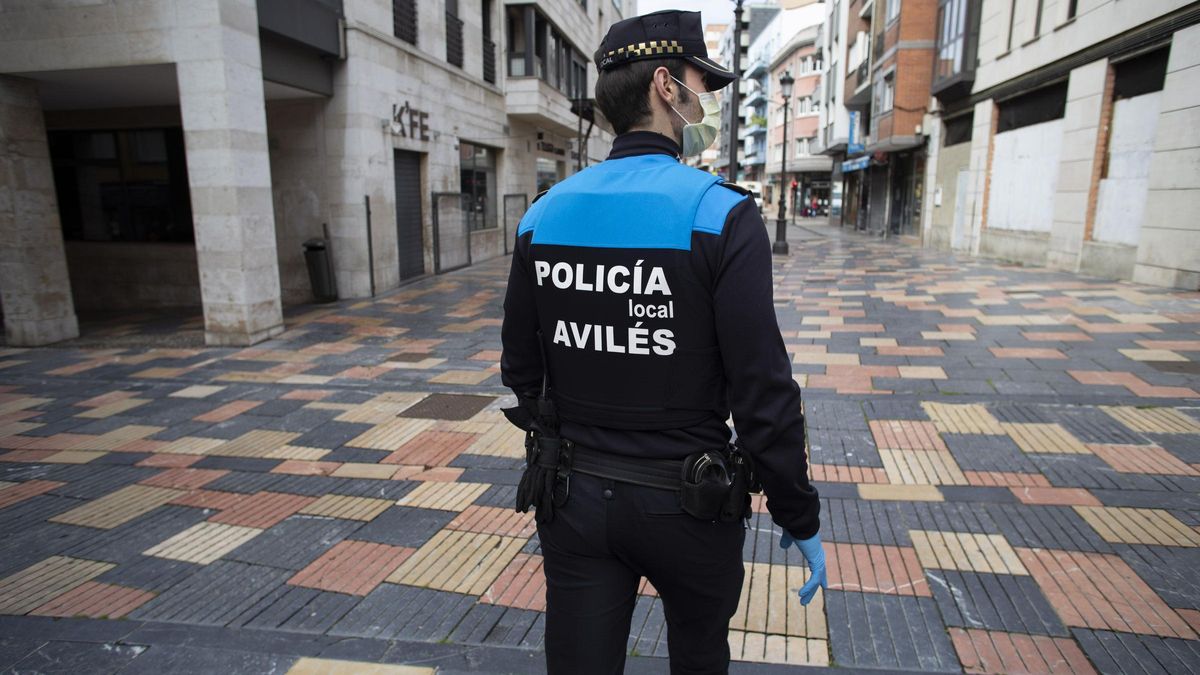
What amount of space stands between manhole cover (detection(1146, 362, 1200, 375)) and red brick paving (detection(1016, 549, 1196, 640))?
13.8 ft

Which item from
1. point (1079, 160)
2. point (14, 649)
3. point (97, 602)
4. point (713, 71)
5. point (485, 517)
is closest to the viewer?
point (713, 71)

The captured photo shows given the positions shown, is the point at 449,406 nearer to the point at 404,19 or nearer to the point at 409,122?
the point at 409,122

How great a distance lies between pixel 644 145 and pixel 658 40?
25 centimetres

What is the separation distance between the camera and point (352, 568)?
346 centimetres

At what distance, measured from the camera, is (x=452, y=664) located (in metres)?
2.70

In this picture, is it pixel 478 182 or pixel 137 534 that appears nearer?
pixel 137 534

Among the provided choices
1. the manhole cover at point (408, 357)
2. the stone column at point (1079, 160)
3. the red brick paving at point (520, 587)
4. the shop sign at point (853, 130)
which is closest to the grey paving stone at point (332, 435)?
the manhole cover at point (408, 357)

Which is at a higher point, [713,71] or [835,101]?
[835,101]

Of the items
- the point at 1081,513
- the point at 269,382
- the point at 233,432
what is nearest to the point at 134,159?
the point at 269,382

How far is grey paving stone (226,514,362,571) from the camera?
355 cm

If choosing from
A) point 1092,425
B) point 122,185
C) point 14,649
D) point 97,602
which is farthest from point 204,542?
point 122,185

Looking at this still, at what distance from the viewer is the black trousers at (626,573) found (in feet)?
5.54

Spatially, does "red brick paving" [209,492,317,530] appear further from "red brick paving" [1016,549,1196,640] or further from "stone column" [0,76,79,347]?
"stone column" [0,76,79,347]

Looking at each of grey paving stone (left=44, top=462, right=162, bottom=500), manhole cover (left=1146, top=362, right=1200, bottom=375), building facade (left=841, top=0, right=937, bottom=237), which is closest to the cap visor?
grey paving stone (left=44, top=462, right=162, bottom=500)
